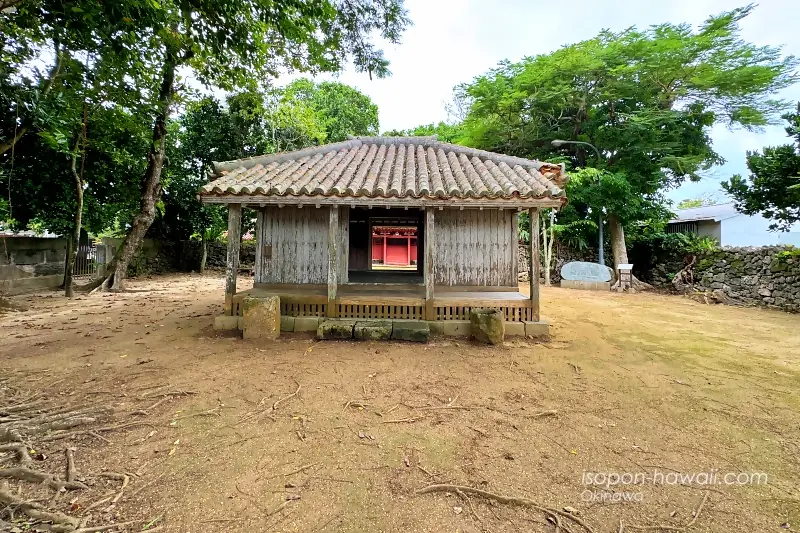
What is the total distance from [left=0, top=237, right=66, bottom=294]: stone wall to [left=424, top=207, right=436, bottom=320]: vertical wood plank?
1142cm

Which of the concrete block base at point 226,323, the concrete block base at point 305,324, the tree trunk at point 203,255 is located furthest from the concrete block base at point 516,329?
the tree trunk at point 203,255

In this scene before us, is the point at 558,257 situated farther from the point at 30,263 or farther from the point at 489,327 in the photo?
the point at 30,263

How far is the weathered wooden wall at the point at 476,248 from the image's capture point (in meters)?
7.87

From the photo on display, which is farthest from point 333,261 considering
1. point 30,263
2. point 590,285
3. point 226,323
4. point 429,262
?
point 590,285

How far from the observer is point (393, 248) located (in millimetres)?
12094

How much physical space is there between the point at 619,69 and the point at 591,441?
53.5ft

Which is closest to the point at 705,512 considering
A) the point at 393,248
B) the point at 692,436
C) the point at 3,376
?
the point at 692,436

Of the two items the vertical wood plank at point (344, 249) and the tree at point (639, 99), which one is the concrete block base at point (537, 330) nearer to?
the vertical wood plank at point (344, 249)

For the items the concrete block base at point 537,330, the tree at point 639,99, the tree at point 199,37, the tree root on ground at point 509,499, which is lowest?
the tree root on ground at point 509,499

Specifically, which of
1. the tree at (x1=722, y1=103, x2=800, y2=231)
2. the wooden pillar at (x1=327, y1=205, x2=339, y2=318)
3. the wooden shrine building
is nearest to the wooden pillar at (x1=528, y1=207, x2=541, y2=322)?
the wooden shrine building

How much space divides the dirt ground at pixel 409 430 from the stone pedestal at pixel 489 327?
26 centimetres

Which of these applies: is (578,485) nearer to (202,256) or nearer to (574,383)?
(574,383)

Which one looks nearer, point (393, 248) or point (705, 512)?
point (705, 512)

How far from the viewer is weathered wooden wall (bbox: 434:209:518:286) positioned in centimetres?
787
